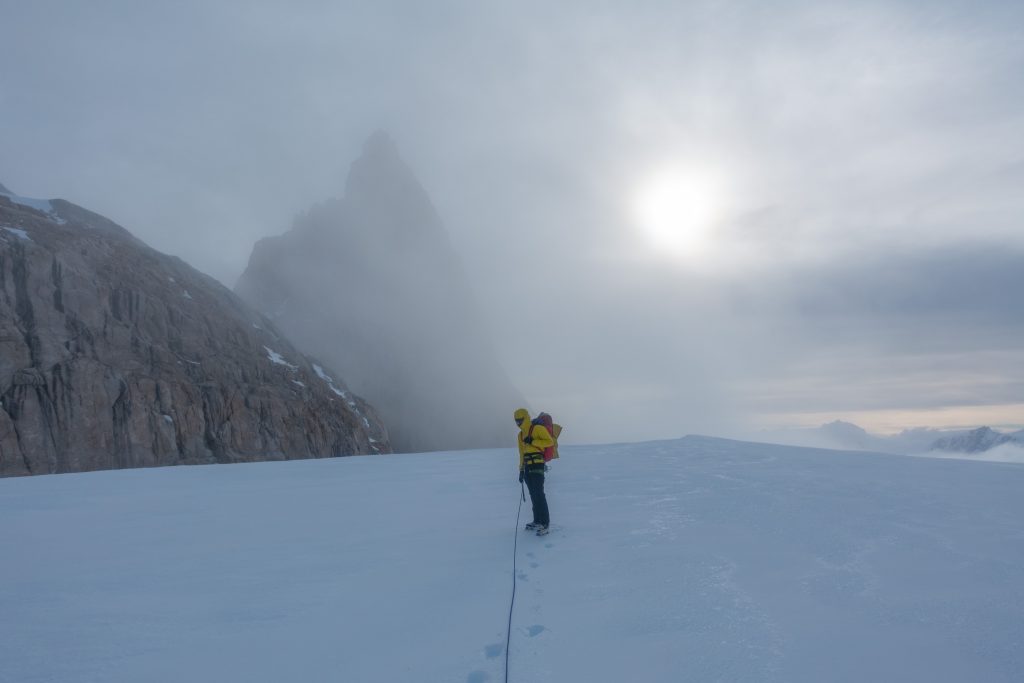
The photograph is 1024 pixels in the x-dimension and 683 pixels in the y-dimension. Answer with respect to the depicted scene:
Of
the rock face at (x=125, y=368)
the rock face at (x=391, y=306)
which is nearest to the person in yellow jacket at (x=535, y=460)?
the rock face at (x=125, y=368)

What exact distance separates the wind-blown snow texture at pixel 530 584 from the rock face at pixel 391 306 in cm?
10863

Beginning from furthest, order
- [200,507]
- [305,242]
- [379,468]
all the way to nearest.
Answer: [305,242], [379,468], [200,507]

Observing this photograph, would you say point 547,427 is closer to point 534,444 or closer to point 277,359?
point 534,444

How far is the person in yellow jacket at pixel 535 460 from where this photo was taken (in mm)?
8844

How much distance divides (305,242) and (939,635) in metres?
146

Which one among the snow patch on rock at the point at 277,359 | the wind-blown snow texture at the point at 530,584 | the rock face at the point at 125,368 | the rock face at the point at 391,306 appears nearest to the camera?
the wind-blown snow texture at the point at 530,584

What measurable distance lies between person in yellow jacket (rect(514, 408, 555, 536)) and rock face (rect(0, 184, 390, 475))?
5709cm

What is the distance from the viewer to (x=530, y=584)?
267 inches

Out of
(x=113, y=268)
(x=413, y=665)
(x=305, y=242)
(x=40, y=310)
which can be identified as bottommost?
(x=413, y=665)

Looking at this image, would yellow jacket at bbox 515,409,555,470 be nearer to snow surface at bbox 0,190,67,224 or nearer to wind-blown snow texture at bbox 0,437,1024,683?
wind-blown snow texture at bbox 0,437,1024,683

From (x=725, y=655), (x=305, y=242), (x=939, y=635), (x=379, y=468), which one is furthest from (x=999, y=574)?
(x=305, y=242)

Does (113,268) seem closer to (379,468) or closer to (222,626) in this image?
(379,468)

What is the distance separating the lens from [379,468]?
16109 mm

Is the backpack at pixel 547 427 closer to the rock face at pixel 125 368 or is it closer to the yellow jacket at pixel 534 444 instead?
the yellow jacket at pixel 534 444
